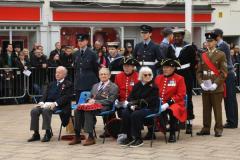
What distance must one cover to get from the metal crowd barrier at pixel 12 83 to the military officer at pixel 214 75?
8.20 metres

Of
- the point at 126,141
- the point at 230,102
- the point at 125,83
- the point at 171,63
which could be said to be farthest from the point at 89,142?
the point at 230,102

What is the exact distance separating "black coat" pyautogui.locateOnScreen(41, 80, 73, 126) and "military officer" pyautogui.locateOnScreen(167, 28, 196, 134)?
2.23 meters

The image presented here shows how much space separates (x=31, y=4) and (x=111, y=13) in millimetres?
4296

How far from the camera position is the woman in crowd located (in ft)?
35.4

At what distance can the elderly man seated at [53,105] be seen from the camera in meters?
11.5

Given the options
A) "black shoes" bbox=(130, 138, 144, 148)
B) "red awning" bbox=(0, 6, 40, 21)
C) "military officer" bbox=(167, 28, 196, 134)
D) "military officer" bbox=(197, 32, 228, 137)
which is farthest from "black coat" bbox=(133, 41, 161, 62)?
"red awning" bbox=(0, 6, 40, 21)

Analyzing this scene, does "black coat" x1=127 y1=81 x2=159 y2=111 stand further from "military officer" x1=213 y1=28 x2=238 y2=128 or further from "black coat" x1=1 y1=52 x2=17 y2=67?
"black coat" x1=1 y1=52 x2=17 y2=67

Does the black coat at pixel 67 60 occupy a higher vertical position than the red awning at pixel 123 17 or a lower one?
lower

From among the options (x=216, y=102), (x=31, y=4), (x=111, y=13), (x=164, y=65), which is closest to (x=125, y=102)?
(x=164, y=65)

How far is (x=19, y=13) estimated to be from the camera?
81.4 ft

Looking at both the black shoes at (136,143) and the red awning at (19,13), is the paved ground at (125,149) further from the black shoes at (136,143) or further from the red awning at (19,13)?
the red awning at (19,13)

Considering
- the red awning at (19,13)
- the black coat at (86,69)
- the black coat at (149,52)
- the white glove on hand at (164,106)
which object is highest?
the red awning at (19,13)

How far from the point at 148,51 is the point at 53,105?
234 centimetres

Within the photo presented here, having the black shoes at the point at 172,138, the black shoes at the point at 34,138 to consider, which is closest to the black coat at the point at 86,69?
the black shoes at the point at 34,138
